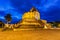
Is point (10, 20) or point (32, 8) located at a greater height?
point (32, 8)

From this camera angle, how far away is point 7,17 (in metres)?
56.7

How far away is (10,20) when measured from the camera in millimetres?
56656

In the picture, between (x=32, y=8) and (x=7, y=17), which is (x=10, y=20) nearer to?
(x=7, y=17)

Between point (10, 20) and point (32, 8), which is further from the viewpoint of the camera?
point (10, 20)

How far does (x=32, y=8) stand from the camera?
173 ft

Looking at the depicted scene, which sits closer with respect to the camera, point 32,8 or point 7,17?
point 32,8

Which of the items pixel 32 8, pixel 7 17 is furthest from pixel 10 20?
pixel 32 8

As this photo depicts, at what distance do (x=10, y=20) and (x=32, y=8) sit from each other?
969 cm

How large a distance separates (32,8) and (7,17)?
10.3 m

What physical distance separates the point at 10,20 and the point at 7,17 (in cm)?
155
